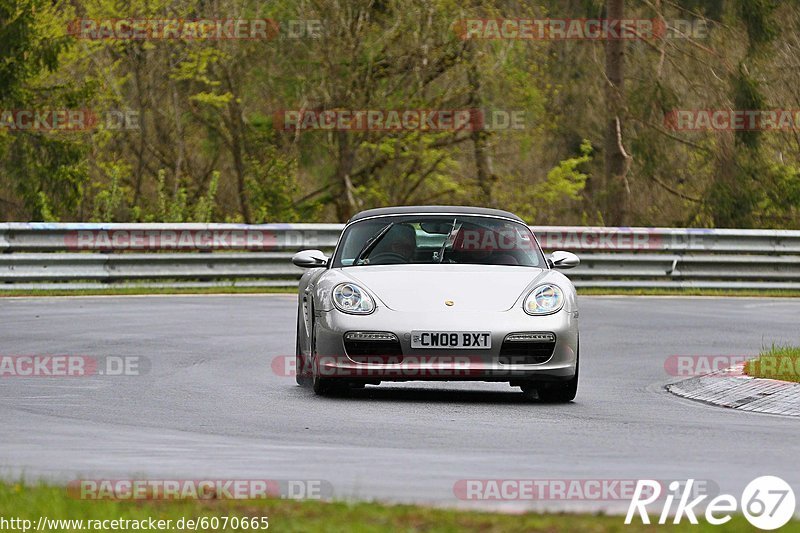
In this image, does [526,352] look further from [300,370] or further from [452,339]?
[300,370]

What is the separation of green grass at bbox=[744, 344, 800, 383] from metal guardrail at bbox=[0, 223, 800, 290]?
1130cm

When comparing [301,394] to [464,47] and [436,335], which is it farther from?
[464,47]

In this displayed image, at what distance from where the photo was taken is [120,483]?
7.27 metres

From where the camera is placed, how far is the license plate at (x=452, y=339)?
11.5 metres

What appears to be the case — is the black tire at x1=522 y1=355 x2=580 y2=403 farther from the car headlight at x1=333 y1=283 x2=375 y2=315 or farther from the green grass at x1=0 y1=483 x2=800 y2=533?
the green grass at x1=0 y1=483 x2=800 y2=533

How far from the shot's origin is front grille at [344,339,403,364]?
11.5m

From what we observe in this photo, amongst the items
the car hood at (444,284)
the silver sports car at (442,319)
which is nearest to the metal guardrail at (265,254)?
the silver sports car at (442,319)

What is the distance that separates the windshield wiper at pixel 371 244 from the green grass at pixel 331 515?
5.90 metres

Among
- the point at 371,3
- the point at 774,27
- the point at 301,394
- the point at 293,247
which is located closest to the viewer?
the point at 301,394

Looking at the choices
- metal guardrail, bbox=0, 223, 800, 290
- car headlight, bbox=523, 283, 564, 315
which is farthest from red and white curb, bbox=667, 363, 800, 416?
metal guardrail, bbox=0, 223, 800, 290

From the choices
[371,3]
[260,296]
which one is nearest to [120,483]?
[260,296]

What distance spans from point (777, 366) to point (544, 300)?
2.58 meters

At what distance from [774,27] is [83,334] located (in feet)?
78.6

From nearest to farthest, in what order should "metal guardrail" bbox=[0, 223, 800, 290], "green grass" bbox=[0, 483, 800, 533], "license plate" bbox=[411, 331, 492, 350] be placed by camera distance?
"green grass" bbox=[0, 483, 800, 533], "license plate" bbox=[411, 331, 492, 350], "metal guardrail" bbox=[0, 223, 800, 290]
